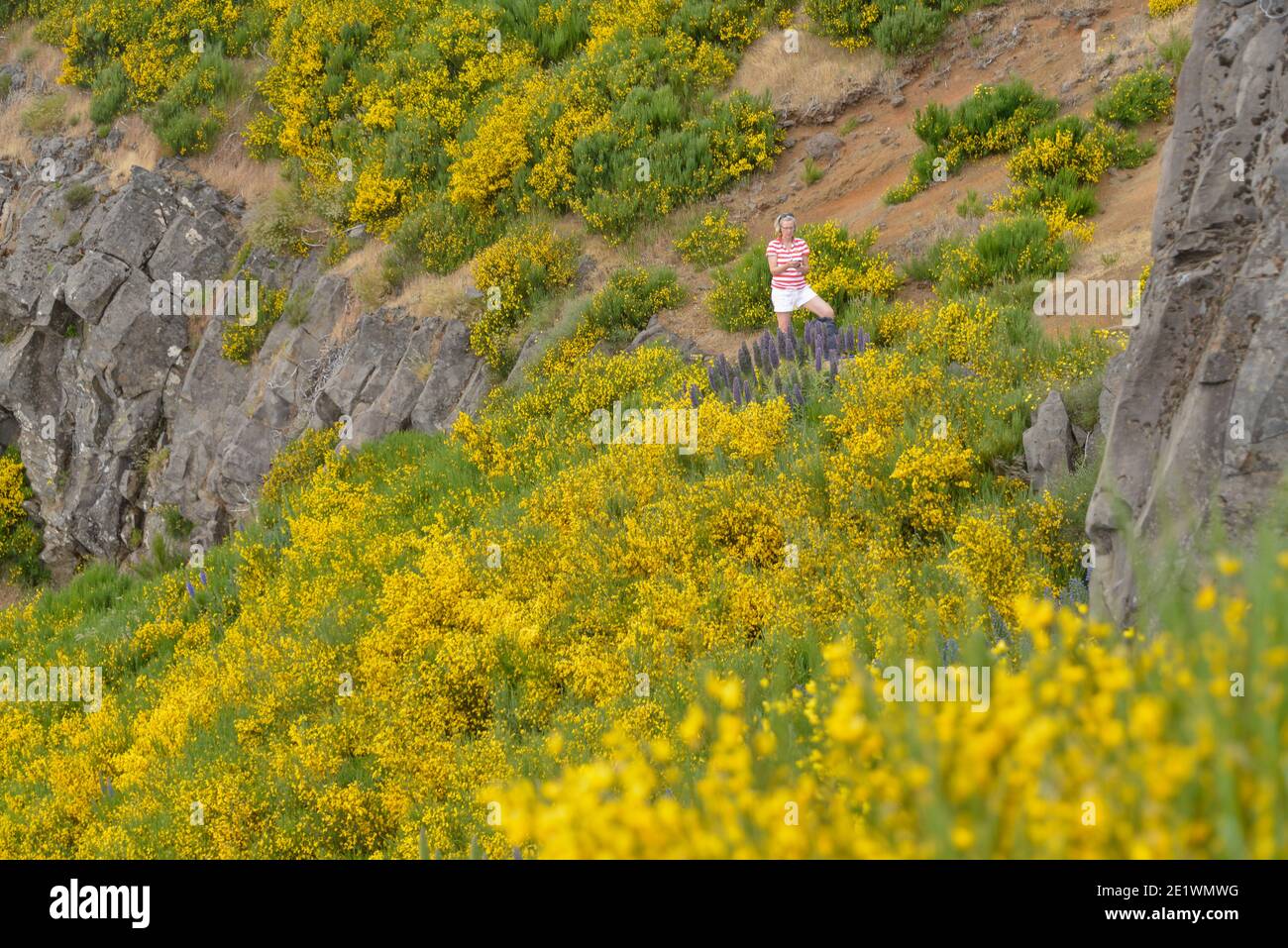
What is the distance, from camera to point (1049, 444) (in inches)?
237

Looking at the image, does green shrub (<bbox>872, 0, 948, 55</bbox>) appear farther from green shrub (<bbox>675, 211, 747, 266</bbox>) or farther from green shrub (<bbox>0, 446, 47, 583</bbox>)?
green shrub (<bbox>0, 446, 47, 583</bbox>)

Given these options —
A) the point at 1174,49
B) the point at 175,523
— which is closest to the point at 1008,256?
the point at 1174,49

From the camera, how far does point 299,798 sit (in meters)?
5.83

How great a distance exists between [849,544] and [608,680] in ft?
5.86

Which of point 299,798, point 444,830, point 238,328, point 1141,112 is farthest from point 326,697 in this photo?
point 238,328

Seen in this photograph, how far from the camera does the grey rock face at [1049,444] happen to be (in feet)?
19.6

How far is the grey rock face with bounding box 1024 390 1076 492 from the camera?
5961mm

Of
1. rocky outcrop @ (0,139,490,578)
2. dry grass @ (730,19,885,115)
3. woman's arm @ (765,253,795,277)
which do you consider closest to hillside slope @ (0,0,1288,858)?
rocky outcrop @ (0,139,490,578)

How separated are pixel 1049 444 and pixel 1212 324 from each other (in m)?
1.93

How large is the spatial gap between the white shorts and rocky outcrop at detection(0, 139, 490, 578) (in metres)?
5.76

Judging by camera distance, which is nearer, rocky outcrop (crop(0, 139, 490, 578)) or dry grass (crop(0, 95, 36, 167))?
rocky outcrop (crop(0, 139, 490, 578))

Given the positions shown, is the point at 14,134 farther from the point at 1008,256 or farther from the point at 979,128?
the point at 1008,256

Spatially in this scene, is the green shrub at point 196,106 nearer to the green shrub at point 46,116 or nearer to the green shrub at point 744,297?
the green shrub at point 46,116
